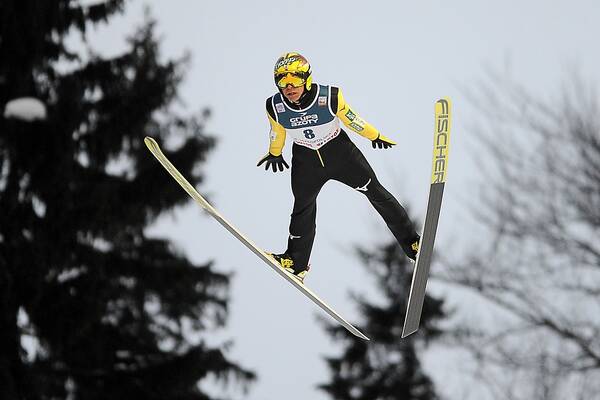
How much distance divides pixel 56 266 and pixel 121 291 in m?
1.73

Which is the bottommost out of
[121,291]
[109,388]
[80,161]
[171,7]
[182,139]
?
[171,7]

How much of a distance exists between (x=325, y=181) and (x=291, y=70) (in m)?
0.66

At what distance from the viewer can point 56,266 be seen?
1194 centimetres

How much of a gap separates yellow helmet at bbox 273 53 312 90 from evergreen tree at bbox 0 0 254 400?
850cm

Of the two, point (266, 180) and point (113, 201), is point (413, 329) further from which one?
point (113, 201)

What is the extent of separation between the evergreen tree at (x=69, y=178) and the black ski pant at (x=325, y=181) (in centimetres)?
793

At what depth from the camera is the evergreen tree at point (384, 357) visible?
1900 cm

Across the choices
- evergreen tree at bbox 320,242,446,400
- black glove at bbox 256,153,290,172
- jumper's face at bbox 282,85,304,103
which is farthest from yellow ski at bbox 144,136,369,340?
evergreen tree at bbox 320,242,446,400

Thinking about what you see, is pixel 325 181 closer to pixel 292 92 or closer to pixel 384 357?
pixel 292 92

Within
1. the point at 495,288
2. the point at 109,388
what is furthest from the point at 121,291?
the point at 495,288

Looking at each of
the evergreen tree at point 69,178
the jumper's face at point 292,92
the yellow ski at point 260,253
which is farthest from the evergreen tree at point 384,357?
the jumper's face at point 292,92

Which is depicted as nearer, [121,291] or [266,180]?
[266,180]

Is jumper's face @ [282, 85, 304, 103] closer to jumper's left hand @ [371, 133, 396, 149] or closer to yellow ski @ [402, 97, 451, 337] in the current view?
jumper's left hand @ [371, 133, 396, 149]

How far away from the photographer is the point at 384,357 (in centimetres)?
2073
